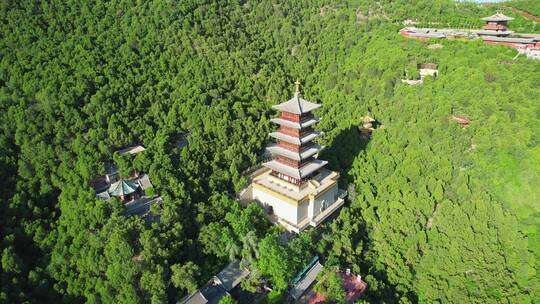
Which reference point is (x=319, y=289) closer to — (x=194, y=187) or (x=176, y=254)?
(x=176, y=254)

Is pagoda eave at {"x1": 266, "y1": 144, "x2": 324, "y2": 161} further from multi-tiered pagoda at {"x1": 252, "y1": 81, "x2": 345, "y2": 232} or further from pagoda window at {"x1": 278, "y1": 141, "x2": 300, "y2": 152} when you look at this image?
pagoda window at {"x1": 278, "y1": 141, "x2": 300, "y2": 152}

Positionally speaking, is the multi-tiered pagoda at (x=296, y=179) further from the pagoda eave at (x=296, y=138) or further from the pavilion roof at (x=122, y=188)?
the pavilion roof at (x=122, y=188)

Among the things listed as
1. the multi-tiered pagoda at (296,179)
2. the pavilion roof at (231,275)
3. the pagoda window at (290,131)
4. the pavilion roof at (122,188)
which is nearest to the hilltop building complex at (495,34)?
the multi-tiered pagoda at (296,179)

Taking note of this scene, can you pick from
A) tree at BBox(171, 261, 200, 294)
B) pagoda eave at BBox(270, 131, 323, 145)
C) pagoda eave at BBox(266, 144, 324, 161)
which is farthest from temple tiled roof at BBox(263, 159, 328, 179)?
tree at BBox(171, 261, 200, 294)

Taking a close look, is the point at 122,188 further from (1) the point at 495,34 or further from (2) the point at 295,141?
(1) the point at 495,34

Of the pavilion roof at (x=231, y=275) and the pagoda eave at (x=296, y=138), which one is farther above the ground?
the pagoda eave at (x=296, y=138)

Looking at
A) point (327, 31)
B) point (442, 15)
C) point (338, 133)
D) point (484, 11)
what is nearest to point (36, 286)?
point (338, 133)

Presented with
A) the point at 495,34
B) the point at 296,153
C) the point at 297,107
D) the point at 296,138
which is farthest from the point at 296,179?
the point at 495,34
